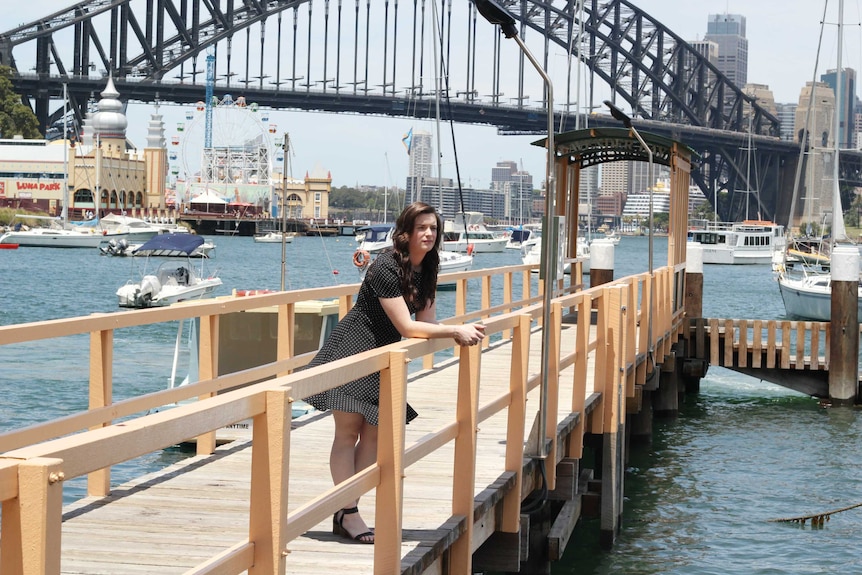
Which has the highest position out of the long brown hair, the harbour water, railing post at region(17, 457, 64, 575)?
the long brown hair

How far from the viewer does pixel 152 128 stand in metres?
146

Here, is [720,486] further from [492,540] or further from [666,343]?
[492,540]

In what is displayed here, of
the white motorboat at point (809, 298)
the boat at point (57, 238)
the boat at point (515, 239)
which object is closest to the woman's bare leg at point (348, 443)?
the white motorboat at point (809, 298)

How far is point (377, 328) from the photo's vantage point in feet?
17.8

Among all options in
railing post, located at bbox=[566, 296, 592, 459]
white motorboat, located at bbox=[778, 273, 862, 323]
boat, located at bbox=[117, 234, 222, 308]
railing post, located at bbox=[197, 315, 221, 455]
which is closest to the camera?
railing post, located at bbox=[197, 315, 221, 455]

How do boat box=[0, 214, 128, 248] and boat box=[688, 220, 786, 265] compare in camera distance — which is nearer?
boat box=[688, 220, 786, 265]

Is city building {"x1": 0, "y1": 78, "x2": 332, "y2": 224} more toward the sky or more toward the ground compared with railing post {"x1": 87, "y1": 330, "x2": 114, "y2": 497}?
more toward the sky

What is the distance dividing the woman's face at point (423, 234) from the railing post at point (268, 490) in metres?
1.82

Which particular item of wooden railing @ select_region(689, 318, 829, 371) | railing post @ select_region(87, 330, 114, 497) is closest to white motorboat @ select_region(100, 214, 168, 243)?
wooden railing @ select_region(689, 318, 829, 371)

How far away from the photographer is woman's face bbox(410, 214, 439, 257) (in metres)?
5.34

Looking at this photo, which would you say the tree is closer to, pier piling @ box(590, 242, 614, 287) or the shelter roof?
pier piling @ box(590, 242, 614, 287)

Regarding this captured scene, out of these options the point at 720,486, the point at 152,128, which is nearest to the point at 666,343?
the point at 720,486

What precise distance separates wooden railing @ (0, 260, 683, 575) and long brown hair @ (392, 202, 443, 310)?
0.22 meters

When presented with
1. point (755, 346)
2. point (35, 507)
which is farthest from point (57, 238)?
point (35, 507)
